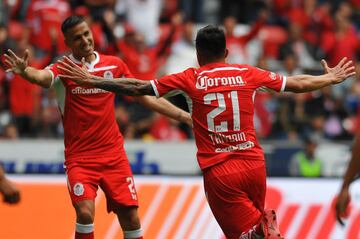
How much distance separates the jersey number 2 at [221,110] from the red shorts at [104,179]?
1.52m

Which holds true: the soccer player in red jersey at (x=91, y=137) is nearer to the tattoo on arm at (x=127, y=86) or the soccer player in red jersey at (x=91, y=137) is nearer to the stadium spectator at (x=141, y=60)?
the tattoo on arm at (x=127, y=86)

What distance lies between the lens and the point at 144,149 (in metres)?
15.2

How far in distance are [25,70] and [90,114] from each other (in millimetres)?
802

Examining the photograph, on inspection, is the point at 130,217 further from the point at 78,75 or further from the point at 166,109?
the point at 78,75

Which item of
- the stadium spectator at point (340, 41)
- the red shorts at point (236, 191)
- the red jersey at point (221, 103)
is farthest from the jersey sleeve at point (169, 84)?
the stadium spectator at point (340, 41)

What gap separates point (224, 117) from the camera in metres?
8.46

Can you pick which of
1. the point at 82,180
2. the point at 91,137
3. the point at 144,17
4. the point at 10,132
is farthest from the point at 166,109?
the point at 144,17

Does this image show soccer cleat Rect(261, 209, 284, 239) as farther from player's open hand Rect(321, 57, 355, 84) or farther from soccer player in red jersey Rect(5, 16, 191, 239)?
soccer player in red jersey Rect(5, 16, 191, 239)

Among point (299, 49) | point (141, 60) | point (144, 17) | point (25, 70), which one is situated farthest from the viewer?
point (299, 49)

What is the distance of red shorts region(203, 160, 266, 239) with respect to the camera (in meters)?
8.45

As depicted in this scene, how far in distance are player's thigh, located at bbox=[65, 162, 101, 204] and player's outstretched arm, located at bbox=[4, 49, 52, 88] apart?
2.68 ft

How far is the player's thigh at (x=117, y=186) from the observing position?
9617 mm

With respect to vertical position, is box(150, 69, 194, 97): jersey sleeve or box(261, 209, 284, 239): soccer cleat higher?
box(150, 69, 194, 97): jersey sleeve

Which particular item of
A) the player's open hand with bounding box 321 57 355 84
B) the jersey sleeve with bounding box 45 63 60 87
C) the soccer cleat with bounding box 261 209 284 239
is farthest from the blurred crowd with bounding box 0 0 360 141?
the soccer cleat with bounding box 261 209 284 239
